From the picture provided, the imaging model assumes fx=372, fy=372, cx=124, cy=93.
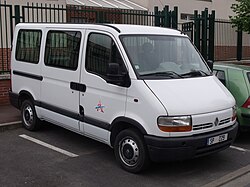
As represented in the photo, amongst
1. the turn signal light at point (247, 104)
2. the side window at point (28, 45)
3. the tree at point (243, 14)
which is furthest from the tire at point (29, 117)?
the tree at point (243, 14)

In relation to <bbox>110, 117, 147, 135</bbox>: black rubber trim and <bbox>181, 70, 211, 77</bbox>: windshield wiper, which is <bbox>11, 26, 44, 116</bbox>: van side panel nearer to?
<bbox>110, 117, 147, 135</bbox>: black rubber trim

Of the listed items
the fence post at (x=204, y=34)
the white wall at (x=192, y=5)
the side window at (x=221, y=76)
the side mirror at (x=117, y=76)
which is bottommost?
the side window at (x=221, y=76)

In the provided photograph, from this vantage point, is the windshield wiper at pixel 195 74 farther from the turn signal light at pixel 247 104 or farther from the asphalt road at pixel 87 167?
the asphalt road at pixel 87 167

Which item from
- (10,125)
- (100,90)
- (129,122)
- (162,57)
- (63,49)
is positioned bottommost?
(10,125)

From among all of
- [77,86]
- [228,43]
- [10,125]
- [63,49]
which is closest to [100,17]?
[10,125]

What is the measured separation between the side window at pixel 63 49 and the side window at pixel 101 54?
0.99 ft

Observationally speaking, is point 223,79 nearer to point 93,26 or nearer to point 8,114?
point 93,26

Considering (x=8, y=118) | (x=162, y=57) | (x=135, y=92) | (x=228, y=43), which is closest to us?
(x=135, y=92)

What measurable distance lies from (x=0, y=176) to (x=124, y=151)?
168 cm

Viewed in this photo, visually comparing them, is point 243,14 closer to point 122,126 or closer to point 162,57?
point 162,57

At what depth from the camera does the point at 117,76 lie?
197 inches

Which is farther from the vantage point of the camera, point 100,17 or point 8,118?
point 100,17

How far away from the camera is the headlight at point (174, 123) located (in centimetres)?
467

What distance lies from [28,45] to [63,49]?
119 cm
